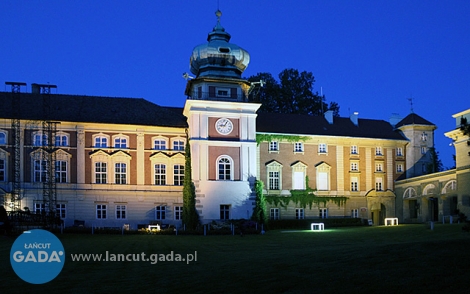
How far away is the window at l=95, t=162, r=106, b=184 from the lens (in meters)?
47.0

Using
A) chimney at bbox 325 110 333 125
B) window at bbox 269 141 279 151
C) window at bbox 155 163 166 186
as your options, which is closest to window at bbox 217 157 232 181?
window at bbox 155 163 166 186

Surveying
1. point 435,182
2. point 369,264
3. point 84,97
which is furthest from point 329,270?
point 84,97

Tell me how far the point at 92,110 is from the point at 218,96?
1041 cm

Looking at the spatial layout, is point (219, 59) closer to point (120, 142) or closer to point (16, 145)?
point (120, 142)

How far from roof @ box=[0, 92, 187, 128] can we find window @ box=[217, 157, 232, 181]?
4.85 metres

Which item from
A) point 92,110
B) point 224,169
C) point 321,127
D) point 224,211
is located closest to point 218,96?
point 224,169

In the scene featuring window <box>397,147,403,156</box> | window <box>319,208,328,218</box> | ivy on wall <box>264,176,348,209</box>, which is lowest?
window <box>319,208,328,218</box>

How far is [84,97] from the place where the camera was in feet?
164

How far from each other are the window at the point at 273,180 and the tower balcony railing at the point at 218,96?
23.2ft

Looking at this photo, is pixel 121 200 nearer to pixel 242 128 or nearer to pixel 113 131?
pixel 113 131

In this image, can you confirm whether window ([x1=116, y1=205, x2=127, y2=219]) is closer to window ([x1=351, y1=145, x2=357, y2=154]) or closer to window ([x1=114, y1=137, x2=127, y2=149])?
window ([x1=114, y1=137, x2=127, y2=149])

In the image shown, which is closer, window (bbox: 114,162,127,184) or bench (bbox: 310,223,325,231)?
bench (bbox: 310,223,325,231)

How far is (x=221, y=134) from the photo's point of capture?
4712cm

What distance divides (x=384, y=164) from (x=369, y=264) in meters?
41.0
